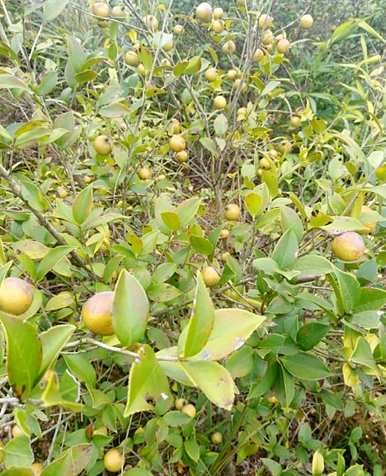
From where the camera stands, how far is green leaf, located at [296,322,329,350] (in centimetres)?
79

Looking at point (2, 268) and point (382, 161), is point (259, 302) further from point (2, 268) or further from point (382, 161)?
point (2, 268)

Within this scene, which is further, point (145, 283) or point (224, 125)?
point (224, 125)

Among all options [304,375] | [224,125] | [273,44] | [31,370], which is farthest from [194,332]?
[273,44]

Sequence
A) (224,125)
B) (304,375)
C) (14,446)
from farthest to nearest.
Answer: (224,125), (304,375), (14,446)

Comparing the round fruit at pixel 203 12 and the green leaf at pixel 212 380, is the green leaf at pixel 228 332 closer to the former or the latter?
the green leaf at pixel 212 380

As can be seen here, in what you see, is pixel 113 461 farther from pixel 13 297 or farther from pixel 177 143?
pixel 177 143

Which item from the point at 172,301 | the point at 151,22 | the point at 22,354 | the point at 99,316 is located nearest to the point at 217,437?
the point at 172,301

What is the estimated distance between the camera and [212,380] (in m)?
0.48

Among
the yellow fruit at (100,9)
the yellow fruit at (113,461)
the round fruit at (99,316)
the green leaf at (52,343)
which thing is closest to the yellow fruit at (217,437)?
the yellow fruit at (113,461)

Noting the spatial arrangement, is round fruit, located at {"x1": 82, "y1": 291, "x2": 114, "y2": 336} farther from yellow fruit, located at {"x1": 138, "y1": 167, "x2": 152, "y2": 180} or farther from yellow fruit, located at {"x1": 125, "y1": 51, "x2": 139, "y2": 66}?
yellow fruit, located at {"x1": 125, "y1": 51, "x2": 139, "y2": 66}

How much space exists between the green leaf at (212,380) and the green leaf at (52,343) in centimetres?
12

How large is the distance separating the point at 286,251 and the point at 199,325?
13.4 inches

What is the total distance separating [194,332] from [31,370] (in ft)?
0.51

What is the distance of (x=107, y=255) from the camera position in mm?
1283
